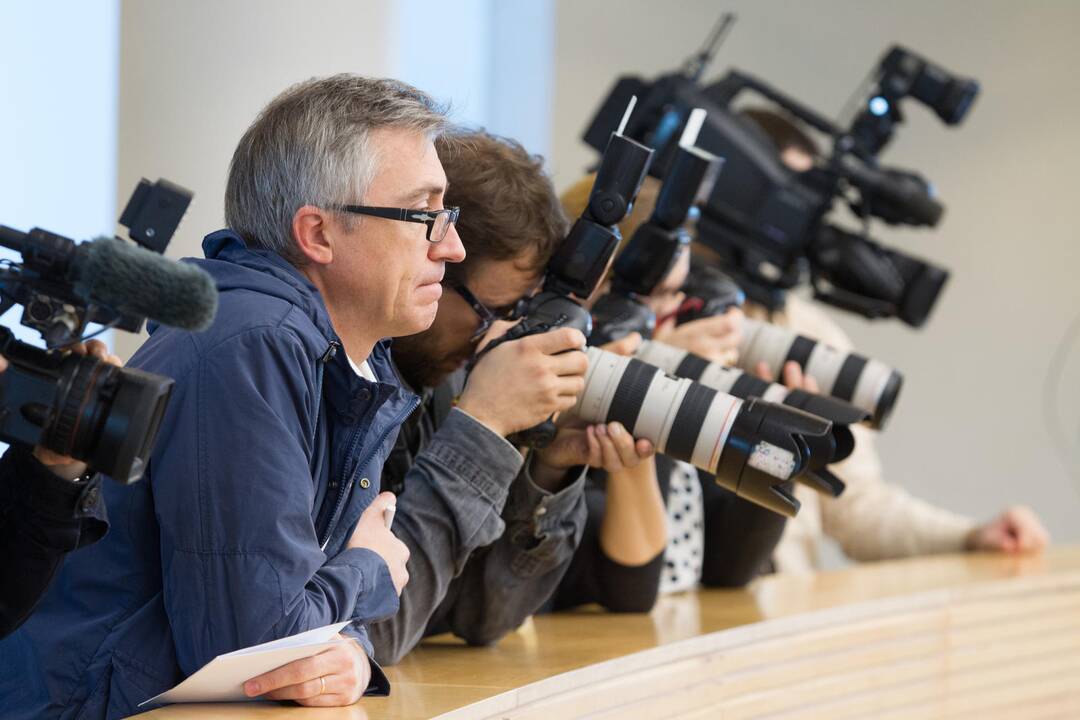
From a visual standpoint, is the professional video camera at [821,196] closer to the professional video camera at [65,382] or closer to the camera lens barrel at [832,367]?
the camera lens barrel at [832,367]

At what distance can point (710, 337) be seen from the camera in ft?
6.46

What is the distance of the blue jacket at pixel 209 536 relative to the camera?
1.08m

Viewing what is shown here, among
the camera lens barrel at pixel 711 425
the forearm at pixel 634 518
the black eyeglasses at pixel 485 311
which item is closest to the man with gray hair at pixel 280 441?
the black eyeglasses at pixel 485 311

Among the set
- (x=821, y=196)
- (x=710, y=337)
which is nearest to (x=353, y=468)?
(x=710, y=337)

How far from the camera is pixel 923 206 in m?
2.66

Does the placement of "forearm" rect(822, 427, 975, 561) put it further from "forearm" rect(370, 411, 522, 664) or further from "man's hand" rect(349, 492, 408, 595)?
"man's hand" rect(349, 492, 408, 595)

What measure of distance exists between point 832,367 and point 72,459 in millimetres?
1309

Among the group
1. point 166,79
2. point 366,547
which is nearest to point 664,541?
point 366,547

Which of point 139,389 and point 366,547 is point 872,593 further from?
point 139,389

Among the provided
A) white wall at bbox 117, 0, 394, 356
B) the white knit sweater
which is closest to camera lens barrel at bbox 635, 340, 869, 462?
white wall at bbox 117, 0, 394, 356

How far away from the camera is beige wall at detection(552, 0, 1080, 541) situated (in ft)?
14.3

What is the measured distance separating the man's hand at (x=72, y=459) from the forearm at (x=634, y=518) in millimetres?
961

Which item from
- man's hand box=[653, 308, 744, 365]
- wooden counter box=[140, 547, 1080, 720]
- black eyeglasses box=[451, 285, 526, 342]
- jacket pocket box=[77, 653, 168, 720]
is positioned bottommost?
wooden counter box=[140, 547, 1080, 720]

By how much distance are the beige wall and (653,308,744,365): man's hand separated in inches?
94.6
